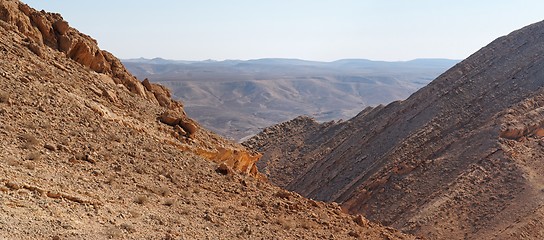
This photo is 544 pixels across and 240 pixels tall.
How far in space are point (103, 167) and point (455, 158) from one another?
54.5 ft

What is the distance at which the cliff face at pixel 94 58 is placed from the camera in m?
12.9

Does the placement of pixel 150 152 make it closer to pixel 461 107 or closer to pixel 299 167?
pixel 461 107

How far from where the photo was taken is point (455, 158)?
2231 centimetres

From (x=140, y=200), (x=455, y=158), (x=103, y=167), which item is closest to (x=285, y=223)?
(x=140, y=200)

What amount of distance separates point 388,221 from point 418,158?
14.2 ft

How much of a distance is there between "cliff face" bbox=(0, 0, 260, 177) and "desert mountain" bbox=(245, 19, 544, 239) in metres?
7.72

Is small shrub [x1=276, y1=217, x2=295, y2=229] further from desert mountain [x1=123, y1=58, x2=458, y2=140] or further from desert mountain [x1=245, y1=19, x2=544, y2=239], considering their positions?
desert mountain [x1=123, y1=58, x2=458, y2=140]

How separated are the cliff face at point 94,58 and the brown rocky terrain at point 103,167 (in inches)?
1.5

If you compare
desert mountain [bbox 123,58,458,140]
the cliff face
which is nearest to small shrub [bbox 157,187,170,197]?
the cliff face

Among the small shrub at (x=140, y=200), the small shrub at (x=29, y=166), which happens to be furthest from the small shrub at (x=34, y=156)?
the small shrub at (x=140, y=200)

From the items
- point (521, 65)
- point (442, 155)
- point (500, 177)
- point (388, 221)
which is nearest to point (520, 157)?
point (500, 177)

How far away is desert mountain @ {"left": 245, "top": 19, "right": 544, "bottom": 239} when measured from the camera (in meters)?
18.8

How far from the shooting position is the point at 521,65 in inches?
1076

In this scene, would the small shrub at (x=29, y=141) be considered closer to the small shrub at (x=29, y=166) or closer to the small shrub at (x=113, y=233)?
the small shrub at (x=29, y=166)
